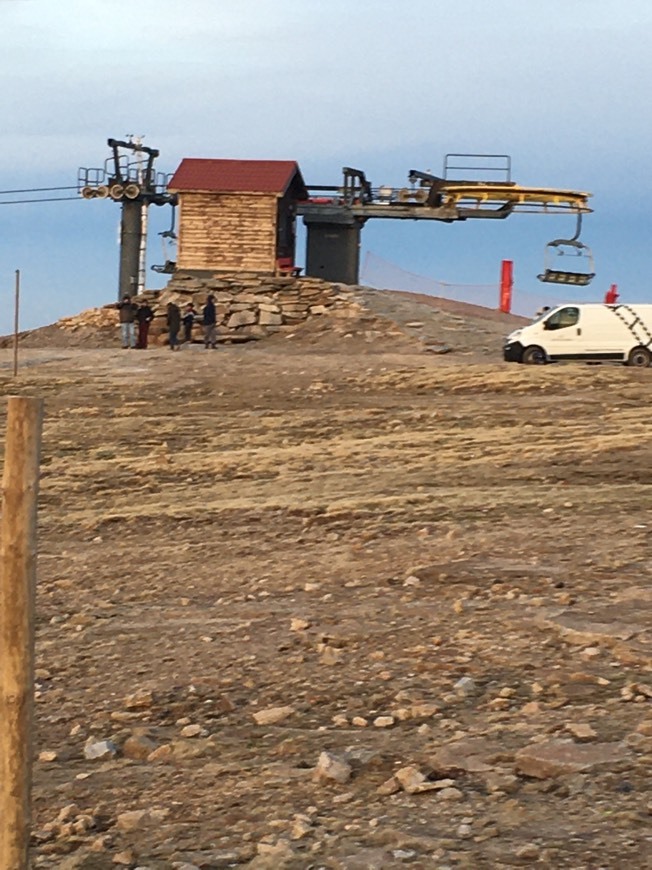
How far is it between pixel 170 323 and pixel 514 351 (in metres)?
9.19

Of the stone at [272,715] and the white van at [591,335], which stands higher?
the white van at [591,335]

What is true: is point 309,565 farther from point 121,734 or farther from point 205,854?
point 205,854

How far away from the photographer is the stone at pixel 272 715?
7129 millimetres

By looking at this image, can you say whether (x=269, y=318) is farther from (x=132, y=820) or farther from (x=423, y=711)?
(x=132, y=820)

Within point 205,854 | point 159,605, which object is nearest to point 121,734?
point 205,854

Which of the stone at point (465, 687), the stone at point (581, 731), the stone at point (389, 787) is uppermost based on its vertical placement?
the stone at point (581, 731)

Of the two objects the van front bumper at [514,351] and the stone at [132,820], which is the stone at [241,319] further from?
the stone at [132,820]

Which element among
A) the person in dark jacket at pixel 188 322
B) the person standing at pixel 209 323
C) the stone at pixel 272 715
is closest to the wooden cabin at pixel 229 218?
the person in dark jacket at pixel 188 322

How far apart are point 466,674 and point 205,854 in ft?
8.74

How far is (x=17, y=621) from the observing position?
4805 mm

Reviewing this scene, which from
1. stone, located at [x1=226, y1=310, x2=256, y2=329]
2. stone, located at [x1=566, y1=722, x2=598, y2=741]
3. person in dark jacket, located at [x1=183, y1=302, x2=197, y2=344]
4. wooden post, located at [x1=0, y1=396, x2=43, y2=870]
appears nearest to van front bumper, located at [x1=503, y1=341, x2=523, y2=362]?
person in dark jacket, located at [x1=183, y1=302, x2=197, y2=344]

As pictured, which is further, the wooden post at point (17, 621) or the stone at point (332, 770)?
the stone at point (332, 770)

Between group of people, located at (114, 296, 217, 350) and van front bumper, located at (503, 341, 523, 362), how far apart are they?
8.26 m

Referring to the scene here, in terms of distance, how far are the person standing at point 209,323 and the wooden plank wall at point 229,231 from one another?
6.11m
